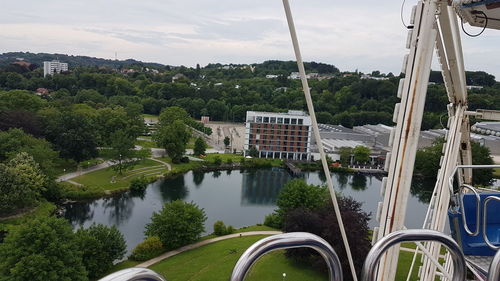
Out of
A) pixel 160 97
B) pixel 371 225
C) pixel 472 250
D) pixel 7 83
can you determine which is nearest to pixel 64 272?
pixel 472 250

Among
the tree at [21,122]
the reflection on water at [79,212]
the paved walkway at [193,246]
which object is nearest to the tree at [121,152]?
the reflection on water at [79,212]

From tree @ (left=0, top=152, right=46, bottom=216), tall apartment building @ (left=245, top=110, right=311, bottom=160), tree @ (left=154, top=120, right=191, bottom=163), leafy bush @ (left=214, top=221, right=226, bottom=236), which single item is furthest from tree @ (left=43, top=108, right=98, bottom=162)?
leafy bush @ (left=214, top=221, right=226, bottom=236)

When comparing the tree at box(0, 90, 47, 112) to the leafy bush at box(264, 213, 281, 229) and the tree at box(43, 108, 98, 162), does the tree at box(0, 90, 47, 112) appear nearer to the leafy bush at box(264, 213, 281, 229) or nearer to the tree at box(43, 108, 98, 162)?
the tree at box(43, 108, 98, 162)

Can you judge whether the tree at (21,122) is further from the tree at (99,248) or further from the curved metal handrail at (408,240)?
the curved metal handrail at (408,240)

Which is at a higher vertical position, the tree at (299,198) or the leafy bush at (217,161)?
the tree at (299,198)

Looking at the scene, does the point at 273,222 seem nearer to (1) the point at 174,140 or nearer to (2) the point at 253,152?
(1) the point at 174,140

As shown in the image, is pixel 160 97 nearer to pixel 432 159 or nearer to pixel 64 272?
pixel 432 159

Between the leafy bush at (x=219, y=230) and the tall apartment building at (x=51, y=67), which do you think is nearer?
the leafy bush at (x=219, y=230)
